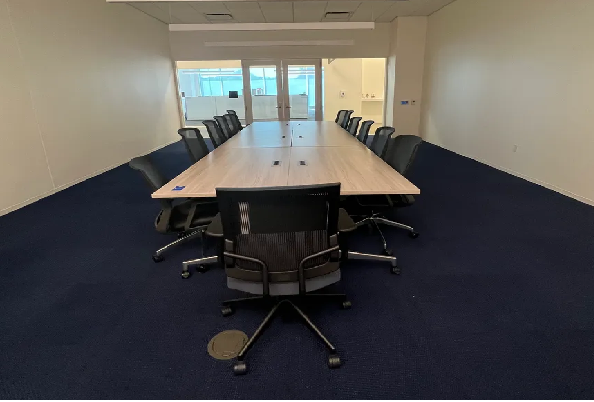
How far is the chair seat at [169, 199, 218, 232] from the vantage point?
2.44 m

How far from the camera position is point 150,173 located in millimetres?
2428

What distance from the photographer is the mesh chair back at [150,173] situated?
234 cm

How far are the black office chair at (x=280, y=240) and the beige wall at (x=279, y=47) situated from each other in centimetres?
869

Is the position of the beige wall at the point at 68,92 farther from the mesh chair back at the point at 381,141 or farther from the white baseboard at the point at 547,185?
the white baseboard at the point at 547,185

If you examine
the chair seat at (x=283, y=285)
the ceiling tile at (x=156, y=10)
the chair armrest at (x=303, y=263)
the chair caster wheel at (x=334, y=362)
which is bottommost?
the chair caster wheel at (x=334, y=362)

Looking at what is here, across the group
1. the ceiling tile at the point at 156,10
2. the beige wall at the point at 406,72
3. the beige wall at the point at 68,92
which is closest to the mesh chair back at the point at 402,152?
the beige wall at the point at 68,92

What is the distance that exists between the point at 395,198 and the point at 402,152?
0.46m

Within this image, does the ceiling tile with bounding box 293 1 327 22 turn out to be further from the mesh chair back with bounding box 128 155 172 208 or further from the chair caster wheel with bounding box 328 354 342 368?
the chair caster wheel with bounding box 328 354 342 368

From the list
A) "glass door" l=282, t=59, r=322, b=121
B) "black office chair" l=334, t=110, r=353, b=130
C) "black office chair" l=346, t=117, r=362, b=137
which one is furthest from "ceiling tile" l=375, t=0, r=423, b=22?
"black office chair" l=346, t=117, r=362, b=137

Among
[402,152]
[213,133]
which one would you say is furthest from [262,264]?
[213,133]

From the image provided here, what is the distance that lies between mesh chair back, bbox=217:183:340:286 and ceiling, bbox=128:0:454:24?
6.22m

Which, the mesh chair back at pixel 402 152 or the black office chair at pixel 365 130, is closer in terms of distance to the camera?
the mesh chair back at pixel 402 152

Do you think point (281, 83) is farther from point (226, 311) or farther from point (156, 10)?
point (226, 311)

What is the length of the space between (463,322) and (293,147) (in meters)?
2.59
